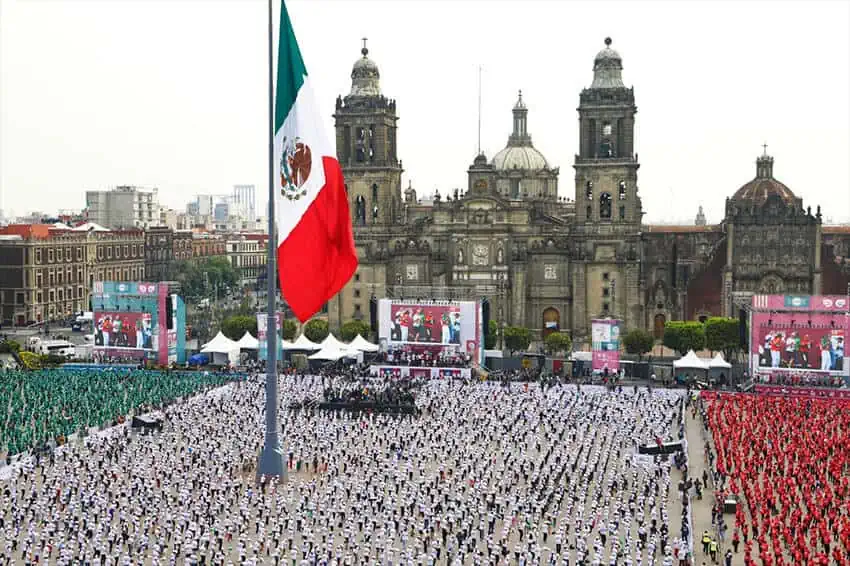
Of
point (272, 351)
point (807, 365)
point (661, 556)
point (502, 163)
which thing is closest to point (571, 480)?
point (661, 556)

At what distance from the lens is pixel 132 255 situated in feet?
336

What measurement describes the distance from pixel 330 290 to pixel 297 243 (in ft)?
5.90

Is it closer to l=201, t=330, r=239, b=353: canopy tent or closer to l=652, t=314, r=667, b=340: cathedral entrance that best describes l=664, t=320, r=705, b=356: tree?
l=652, t=314, r=667, b=340: cathedral entrance

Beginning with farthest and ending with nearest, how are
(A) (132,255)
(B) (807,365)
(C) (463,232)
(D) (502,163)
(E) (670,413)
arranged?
(A) (132,255)
(D) (502,163)
(C) (463,232)
(B) (807,365)
(E) (670,413)

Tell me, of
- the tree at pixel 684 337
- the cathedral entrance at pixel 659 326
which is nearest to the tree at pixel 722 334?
the tree at pixel 684 337

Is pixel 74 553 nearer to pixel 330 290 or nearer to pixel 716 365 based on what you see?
pixel 330 290

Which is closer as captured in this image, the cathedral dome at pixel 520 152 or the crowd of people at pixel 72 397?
the crowd of people at pixel 72 397

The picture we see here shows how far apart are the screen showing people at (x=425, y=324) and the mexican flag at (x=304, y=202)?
1168 inches

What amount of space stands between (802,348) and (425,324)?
2046 centimetres

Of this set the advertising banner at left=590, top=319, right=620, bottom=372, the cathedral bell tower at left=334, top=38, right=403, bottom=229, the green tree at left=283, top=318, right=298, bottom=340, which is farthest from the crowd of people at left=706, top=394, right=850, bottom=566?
the cathedral bell tower at left=334, top=38, right=403, bottom=229

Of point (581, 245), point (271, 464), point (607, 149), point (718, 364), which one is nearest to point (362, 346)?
point (581, 245)

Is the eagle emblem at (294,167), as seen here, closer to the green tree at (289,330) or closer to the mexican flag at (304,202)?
the mexican flag at (304,202)

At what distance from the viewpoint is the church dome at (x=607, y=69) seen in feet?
241

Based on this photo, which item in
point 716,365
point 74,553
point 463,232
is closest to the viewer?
point 74,553
